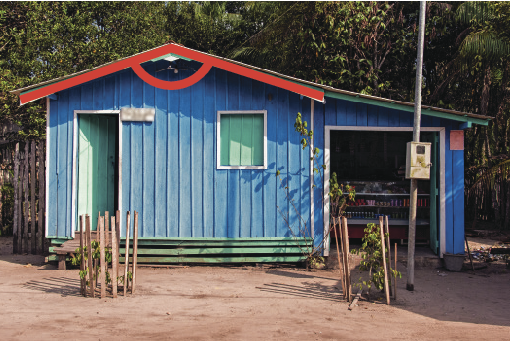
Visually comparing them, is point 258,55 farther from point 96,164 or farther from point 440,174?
point 440,174

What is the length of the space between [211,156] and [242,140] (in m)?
0.69

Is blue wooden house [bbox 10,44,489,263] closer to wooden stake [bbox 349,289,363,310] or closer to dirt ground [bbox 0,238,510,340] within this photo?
dirt ground [bbox 0,238,510,340]

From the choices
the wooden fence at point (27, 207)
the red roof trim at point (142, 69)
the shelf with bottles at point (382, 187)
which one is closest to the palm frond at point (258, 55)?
the shelf with bottles at point (382, 187)

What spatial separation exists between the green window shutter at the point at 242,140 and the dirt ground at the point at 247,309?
2175 millimetres

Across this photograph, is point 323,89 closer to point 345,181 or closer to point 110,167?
point 345,181

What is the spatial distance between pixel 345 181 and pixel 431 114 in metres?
2.95

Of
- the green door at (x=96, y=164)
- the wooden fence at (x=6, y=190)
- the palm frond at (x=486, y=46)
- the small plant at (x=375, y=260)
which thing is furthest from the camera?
the wooden fence at (x=6, y=190)

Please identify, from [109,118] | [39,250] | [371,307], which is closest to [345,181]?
[371,307]

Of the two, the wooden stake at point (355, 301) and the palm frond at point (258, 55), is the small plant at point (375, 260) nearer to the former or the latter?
the wooden stake at point (355, 301)

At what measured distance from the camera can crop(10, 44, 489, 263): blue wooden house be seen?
9180 millimetres

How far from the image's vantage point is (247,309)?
21.0 feet

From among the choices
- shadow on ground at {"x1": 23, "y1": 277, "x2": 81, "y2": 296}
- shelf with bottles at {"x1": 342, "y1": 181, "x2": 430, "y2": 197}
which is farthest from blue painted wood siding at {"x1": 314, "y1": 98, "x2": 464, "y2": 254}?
shadow on ground at {"x1": 23, "y1": 277, "x2": 81, "y2": 296}

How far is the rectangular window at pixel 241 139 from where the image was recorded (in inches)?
364

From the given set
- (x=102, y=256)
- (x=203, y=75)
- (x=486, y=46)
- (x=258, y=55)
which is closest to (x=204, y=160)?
(x=203, y=75)
